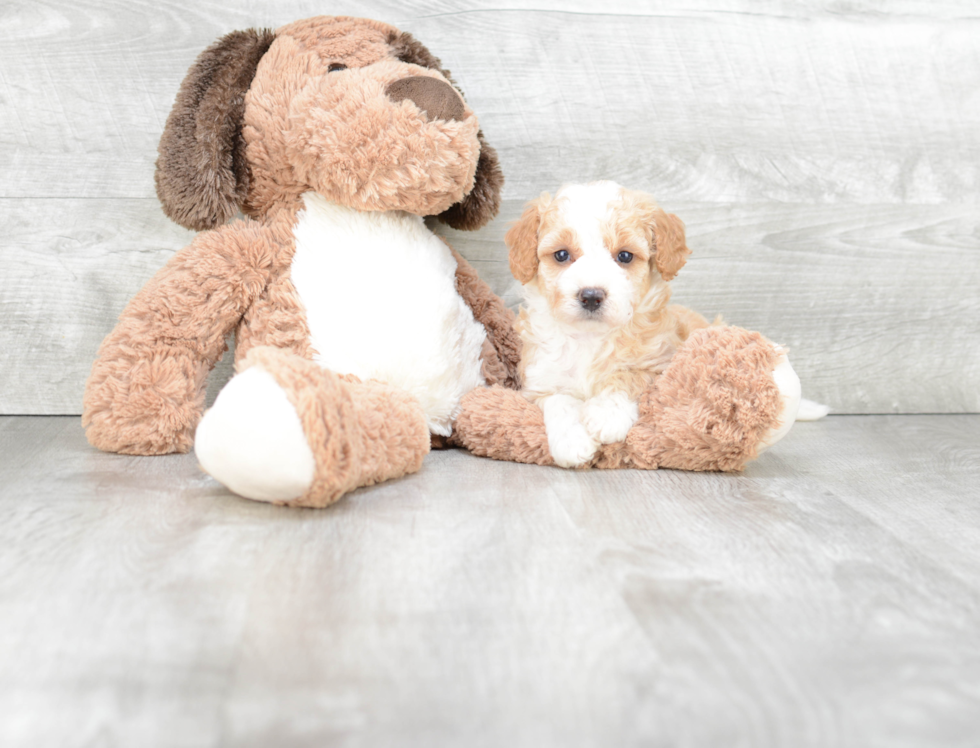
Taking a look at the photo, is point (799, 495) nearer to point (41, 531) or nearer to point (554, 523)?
point (554, 523)

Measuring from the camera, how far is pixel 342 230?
1.48 metres

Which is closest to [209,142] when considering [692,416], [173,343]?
[173,343]

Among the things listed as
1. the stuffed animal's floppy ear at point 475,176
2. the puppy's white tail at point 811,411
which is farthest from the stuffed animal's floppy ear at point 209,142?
the puppy's white tail at point 811,411

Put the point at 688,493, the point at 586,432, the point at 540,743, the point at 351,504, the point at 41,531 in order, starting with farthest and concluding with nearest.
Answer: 1. the point at 586,432
2. the point at 688,493
3. the point at 351,504
4. the point at 41,531
5. the point at 540,743

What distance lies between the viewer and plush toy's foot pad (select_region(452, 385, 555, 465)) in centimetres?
140

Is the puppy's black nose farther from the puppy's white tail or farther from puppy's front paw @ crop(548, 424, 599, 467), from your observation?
the puppy's white tail

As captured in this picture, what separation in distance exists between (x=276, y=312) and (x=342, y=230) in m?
0.20

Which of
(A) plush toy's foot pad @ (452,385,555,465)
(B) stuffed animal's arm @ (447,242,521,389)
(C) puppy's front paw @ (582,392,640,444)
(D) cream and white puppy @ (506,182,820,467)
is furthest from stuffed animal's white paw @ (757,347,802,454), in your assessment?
(B) stuffed animal's arm @ (447,242,521,389)

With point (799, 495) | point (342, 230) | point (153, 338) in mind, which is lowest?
point (799, 495)

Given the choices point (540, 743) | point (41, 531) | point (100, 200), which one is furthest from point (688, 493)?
point (100, 200)

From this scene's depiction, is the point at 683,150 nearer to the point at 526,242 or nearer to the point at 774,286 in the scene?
the point at 774,286

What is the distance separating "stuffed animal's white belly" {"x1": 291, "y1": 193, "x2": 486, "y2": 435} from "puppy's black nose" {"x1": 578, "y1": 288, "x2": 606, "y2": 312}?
0.30 m

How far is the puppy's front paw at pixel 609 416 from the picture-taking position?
4.43ft

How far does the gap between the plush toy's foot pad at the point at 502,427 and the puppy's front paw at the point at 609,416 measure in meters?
0.09
